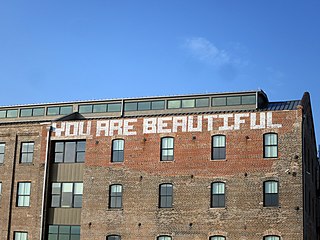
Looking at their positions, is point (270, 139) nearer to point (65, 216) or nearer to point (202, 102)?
point (202, 102)

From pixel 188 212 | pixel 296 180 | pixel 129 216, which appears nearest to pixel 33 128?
pixel 129 216

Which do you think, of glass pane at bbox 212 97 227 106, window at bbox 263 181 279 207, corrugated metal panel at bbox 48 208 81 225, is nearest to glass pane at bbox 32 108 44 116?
corrugated metal panel at bbox 48 208 81 225

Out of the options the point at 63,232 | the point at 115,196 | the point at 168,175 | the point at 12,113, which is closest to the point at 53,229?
the point at 63,232

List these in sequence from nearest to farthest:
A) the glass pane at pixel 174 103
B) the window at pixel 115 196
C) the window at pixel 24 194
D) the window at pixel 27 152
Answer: the window at pixel 115 196 → the window at pixel 24 194 → the window at pixel 27 152 → the glass pane at pixel 174 103

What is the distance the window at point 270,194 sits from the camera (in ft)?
116

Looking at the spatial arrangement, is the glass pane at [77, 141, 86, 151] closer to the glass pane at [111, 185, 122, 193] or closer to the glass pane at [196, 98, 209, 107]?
the glass pane at [111, 185, 122, 193]

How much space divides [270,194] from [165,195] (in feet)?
21.9

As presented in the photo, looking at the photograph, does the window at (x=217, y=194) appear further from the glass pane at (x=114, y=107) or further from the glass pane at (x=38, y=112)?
the glass pane at (x=38, y=112)

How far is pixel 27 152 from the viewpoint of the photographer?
42125 mm

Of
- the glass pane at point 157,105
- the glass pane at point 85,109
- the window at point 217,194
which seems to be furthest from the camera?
the glass pane at point 85,109

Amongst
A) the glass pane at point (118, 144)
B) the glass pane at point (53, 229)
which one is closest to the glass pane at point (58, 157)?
the glass pane at point (118, 144)

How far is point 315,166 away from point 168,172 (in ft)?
41.8

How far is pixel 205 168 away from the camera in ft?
123

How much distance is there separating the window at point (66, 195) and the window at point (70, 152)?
1709 millimetres
